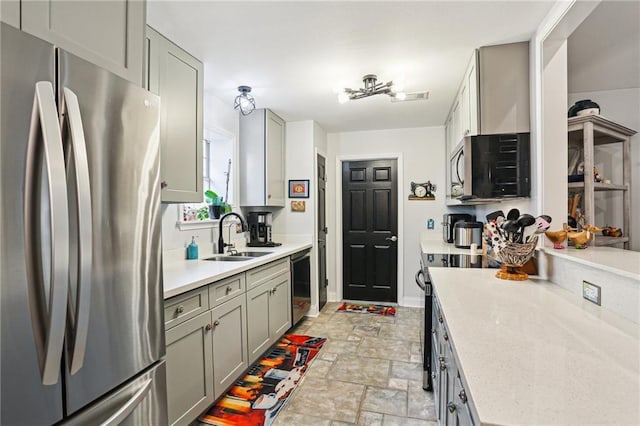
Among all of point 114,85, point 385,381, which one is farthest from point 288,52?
point 385,381

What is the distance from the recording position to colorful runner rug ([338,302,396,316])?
420cm

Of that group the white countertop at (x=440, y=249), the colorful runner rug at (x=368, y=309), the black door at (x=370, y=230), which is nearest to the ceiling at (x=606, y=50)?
the white countertop at (x=440, y=249)

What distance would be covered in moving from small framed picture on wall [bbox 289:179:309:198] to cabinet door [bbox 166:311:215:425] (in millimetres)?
2314

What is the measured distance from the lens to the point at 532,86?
2.07 meters

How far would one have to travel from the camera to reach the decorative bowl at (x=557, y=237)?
1.81 meters

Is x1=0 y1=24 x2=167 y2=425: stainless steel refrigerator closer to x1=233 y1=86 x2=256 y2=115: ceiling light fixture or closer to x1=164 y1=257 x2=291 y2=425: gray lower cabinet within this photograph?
x1=164 y1=257 x2=291 y2=425: gray lower cabinet

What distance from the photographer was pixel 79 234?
0.88m

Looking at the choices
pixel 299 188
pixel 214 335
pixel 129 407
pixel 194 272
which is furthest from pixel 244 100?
pixel 129 407

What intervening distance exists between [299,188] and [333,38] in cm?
220

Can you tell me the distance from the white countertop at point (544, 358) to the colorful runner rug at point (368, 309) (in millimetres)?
2797

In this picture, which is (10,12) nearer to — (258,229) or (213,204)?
(213,204)

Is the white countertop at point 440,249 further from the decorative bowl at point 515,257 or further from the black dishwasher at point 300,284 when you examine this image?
the black dishwasher at point 300,284

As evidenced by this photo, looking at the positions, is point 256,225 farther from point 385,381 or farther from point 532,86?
point 532,86

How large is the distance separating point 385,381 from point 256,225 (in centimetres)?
207
